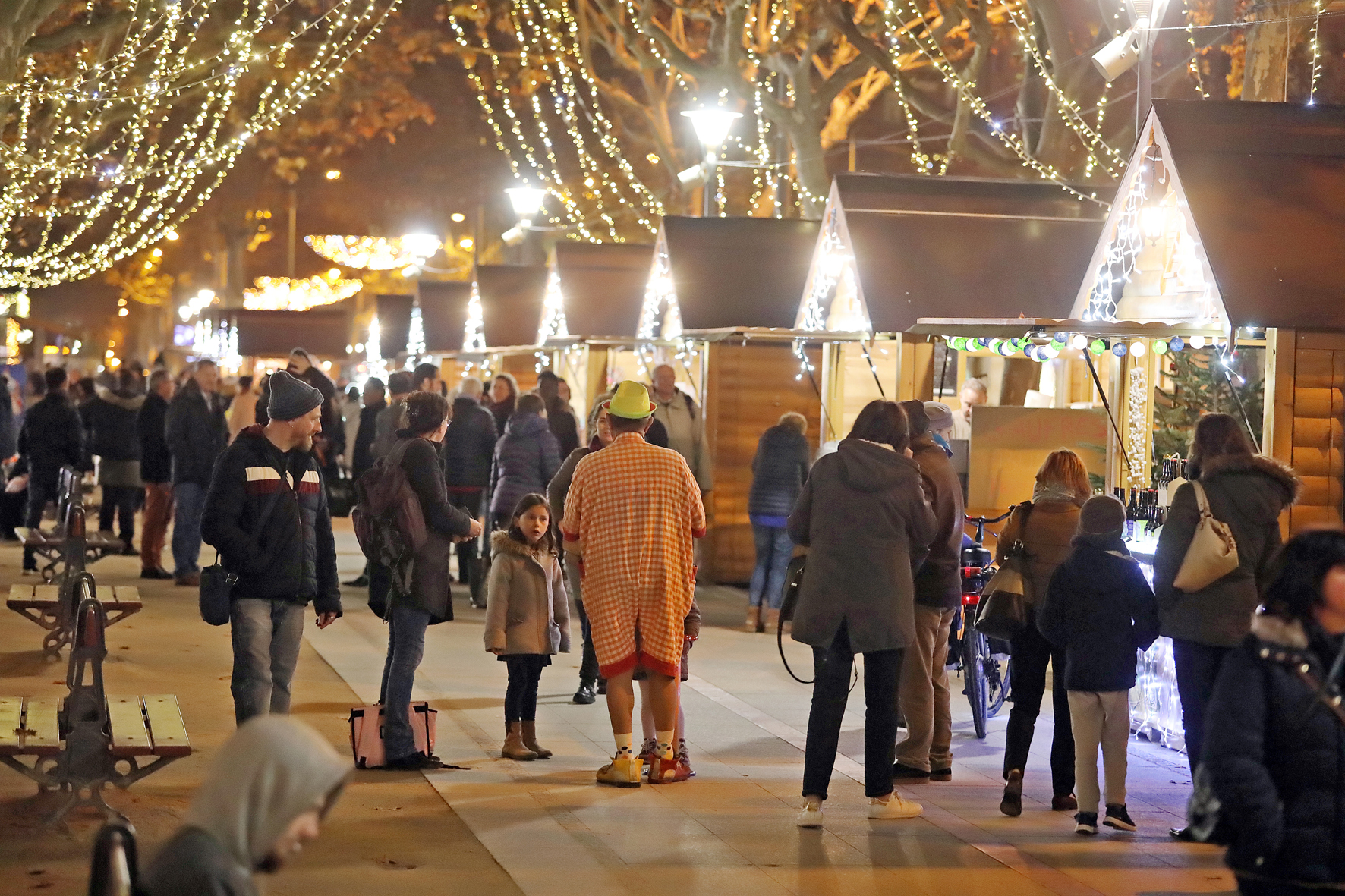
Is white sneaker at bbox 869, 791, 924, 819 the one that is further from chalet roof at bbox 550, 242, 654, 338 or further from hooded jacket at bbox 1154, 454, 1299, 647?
chalet roof at bbox 550, 242, 654, 338

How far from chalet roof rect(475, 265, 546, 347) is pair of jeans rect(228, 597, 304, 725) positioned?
18.8 metres

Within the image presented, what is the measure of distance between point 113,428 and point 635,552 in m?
11.0

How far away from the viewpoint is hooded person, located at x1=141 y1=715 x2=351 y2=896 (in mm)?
3344

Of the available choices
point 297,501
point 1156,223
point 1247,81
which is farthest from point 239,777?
point 1247,81

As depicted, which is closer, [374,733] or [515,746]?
[374,733]

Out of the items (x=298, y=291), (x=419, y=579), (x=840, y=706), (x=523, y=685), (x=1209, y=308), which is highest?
(x=298, y=291)

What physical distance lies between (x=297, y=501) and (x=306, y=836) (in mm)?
4187

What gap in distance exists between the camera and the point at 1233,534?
757 cm

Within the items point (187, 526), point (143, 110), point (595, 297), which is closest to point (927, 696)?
point (187, 526)

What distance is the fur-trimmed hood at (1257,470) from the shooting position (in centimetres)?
754

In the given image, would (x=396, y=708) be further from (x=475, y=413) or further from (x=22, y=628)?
(x=475, y=413)

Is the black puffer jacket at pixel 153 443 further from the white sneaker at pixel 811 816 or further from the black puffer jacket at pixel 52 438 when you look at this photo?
the white sneaker at pixel 811 816

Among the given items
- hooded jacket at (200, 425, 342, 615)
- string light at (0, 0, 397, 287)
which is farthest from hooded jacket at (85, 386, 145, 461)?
hooded jacket at (200, 425, 342, 615)

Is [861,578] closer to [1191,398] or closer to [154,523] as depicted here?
[1191,398]
